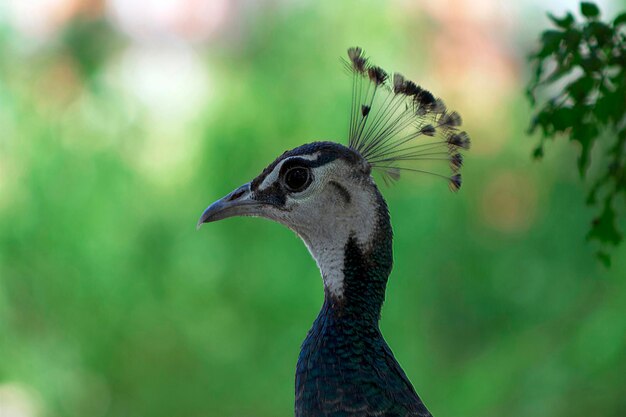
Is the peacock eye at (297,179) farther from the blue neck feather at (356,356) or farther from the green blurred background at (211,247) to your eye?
the green blurred background at (211,247)

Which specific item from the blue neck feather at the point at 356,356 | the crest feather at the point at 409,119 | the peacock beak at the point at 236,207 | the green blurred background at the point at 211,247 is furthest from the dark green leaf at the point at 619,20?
the green blurred background at the point at 211,247

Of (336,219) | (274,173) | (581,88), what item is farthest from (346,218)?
(581,88)

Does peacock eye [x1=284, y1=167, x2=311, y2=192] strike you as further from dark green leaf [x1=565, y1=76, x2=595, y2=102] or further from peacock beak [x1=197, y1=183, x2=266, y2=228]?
dark green leaf [x1=565, y1=76, x2=595, y2=102]

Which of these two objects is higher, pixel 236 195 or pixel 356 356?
pixel 236 195

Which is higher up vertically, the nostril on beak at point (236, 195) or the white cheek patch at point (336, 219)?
the nostril on beak at point (236, 195)

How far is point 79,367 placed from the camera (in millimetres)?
3338

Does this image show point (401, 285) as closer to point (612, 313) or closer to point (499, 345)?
point (499, 345)

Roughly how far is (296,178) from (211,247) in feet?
7.05

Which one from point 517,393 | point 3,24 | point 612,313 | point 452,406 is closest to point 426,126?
→ point 612,313

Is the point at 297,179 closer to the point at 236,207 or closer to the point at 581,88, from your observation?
the point at 236,207

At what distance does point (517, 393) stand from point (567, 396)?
0.19 m

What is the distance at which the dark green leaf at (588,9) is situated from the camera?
1.14 metres

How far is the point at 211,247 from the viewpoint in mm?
3301

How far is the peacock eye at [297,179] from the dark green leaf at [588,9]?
433 mm
